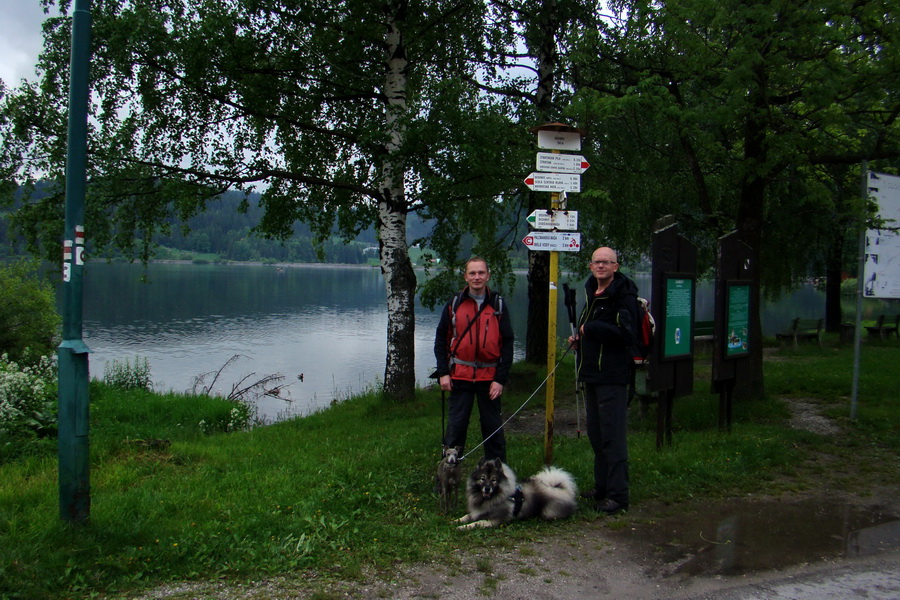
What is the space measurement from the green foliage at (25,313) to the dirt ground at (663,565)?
14463 millimetres

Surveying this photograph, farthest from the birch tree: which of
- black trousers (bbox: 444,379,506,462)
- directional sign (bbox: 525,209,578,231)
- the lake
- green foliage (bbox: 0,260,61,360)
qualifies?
green foliage (bbox: 0,260,61,360)

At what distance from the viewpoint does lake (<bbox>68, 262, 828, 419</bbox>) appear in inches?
734

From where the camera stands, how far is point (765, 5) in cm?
760

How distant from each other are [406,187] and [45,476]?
668 centimetres

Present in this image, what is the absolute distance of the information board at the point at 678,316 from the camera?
272 inches

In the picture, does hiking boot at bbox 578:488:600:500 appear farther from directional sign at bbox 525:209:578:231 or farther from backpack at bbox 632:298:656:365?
directional sign at bbox 525:209:578:231

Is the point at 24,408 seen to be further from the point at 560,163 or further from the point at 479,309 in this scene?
the point at 560,163

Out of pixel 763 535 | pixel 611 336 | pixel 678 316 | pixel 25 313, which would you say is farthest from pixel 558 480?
pixel 25 313

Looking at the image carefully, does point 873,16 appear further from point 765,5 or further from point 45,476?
point 45,476

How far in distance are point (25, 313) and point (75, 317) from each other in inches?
562

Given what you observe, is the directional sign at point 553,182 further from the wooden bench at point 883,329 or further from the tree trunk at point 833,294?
the tree trunk at point 833,294

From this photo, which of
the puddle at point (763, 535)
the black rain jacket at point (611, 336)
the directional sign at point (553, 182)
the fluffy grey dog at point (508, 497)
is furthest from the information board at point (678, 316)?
the fluffy grey dog at point (508, 497)

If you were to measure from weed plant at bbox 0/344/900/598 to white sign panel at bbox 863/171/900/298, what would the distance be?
5.70 ft

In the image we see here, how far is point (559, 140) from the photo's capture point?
21.2ft
